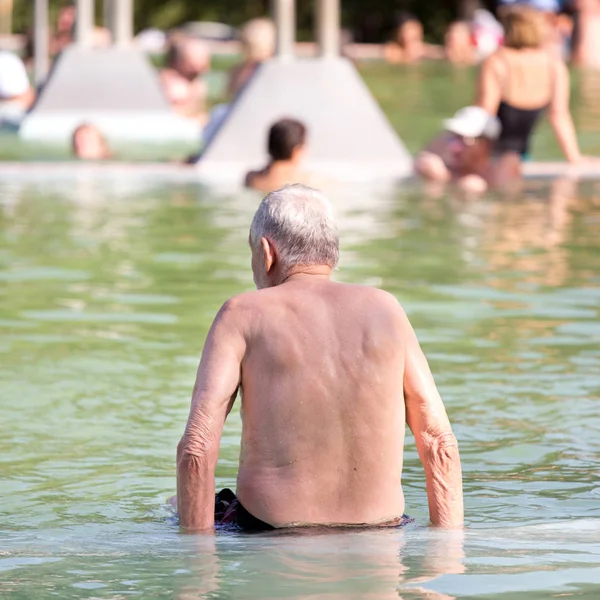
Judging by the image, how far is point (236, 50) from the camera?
36969mm

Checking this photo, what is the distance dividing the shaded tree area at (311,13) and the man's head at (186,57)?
63.9 ft

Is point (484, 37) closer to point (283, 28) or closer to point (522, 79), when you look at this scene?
point (283, 28)

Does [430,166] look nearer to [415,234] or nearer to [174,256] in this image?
[415,234]

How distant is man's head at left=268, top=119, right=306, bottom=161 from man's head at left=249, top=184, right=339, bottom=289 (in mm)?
8077

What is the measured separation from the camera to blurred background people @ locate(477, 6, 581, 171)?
13.8 m

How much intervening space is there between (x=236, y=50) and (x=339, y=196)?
23189mm

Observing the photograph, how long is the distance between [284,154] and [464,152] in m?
2.37

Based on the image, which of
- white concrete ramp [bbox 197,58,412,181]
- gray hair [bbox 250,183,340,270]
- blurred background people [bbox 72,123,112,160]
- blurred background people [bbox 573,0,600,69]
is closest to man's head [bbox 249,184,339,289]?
gray hair [bbox 250,183,340,270]

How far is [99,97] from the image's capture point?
1964cm

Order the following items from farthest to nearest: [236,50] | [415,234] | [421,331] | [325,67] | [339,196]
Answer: [236,50] < [325,67] < [339,196] < [415,234] < [421,331]

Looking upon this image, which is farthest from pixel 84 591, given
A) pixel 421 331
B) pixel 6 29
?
pixel 6 29

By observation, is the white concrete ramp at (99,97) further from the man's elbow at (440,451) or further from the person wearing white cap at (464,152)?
the man's elbow at (440,451)

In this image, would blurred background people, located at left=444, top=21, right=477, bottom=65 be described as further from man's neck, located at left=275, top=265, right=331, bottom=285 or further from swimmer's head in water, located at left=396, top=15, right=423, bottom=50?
man's neck, located at left=275, top=265, right=331, bottom=285

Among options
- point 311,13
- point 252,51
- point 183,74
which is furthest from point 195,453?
point 311,13
